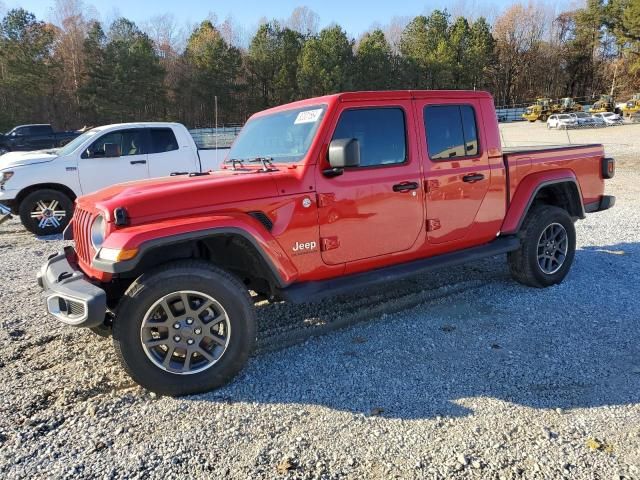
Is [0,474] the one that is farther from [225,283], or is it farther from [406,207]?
[406,207]

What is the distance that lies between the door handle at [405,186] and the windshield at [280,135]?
80 cm

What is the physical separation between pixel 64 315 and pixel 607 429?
3.36 m

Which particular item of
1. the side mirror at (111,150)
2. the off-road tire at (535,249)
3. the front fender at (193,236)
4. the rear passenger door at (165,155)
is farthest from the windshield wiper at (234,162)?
the rear passenger door at (165,155)

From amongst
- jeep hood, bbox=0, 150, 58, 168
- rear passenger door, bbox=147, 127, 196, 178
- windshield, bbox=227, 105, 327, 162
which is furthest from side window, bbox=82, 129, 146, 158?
windshield, bbox=227, 105, 327, 162

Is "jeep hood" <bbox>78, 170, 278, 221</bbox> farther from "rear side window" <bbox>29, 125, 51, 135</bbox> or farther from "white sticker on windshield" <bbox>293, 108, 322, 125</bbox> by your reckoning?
"rear side window" <bbox>29, 125, 51, 135</bbox>

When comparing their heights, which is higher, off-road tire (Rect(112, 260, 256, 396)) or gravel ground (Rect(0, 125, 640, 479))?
off-road tire (Rect(112, 260, 256, 396))

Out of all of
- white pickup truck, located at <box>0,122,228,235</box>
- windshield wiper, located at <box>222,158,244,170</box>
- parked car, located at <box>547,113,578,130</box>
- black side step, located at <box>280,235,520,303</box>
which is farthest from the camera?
parked car, located at <box>547,113,578,130</box>

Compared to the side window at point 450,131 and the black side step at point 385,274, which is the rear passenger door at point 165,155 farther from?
the black side step at point 385,274

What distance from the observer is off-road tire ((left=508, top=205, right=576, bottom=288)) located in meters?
4.91

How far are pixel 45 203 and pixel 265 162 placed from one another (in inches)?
254

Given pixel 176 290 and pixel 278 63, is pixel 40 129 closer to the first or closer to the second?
pixel 176 290

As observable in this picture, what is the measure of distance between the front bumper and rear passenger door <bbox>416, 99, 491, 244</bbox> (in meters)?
2.65

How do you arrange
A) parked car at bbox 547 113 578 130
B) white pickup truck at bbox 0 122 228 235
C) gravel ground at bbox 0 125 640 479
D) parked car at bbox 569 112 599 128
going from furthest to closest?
parked car at bbox 569 112 599 128 < parked car at bbox 547 113 578 130 < white pickup truck at bbox 0 122 228 235 < gravel ground at bbox 0 125 640 479

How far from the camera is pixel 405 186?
3.93 meters
